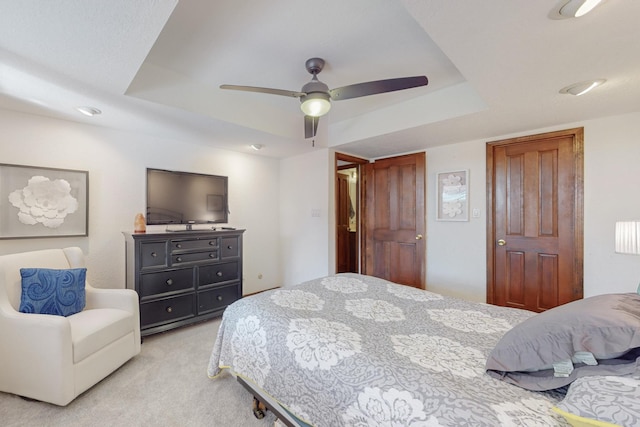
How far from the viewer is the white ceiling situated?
132cm

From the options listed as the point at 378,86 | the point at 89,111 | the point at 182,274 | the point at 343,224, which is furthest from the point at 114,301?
the point at 343,224

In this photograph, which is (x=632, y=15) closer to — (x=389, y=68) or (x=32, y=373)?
(x=389, y=68)

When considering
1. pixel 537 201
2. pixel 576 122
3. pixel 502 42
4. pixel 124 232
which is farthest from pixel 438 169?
pixel 124 232

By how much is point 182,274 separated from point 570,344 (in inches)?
120

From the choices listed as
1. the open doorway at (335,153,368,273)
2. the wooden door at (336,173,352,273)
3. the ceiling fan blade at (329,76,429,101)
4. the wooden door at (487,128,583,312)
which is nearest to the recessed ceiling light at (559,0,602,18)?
the ceiling fan blade at (329,76,429,101)

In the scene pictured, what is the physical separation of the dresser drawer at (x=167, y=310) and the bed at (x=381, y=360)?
122 cm

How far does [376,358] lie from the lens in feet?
3.61

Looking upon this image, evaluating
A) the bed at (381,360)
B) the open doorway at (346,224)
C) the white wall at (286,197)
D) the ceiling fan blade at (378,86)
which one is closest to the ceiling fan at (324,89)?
the ceiling fan blade at (378,86)

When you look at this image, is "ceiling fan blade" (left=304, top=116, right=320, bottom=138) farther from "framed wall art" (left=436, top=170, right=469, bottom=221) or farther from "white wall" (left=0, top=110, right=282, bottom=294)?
"framed wall art" (left=436, top=170, right=469, bottom=221)

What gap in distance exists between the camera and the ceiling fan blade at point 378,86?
173 centimetres

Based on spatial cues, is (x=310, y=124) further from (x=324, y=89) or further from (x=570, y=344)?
(x=570, y=344)

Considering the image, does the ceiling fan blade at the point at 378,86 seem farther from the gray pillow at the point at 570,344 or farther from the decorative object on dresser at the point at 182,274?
the decorative object on dresser at the point at 182,274

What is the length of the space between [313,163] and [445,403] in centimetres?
337

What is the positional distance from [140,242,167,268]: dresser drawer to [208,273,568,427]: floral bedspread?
1365 mm
